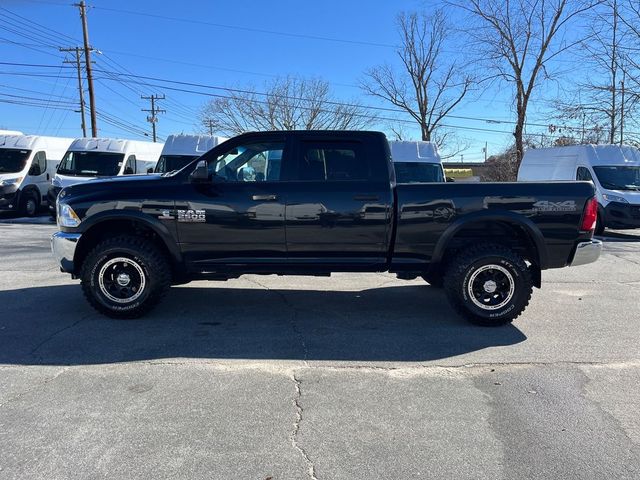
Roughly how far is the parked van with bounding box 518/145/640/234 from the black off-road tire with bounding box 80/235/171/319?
1276 cm

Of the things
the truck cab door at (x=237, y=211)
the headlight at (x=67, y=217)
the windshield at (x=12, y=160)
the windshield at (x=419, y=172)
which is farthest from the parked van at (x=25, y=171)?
the truck cab door at (x=237, y=211)

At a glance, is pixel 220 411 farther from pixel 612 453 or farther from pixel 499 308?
pixel 499 308

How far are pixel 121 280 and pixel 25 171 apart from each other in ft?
49.5

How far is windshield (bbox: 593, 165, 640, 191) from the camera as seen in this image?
1434 centimetres

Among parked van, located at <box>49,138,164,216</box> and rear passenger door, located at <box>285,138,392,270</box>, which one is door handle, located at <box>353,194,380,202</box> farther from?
parked van, located at <box>49,138,164,216</box>

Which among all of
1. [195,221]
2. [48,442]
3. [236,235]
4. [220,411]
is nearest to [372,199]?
[236,235]

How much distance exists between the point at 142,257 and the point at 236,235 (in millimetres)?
1030

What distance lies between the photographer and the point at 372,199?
5.39 m

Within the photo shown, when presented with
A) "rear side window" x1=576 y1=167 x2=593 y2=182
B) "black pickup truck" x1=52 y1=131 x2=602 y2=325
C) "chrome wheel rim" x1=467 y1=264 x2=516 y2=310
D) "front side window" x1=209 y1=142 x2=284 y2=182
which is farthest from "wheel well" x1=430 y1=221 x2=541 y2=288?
"rear side window" x1=576 y1=167 x2=593 y2=182

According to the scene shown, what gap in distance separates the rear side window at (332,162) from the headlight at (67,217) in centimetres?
244

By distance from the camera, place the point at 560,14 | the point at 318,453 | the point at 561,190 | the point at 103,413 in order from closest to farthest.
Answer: the point at 318,453 → the point at 103,413 → the point at 561,190 → the point at 560,14

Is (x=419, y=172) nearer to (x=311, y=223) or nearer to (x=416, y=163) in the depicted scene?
(x=416, y=163)

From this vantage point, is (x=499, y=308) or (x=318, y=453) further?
(x=499, y=308)

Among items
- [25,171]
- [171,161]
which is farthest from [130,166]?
[25,171]
